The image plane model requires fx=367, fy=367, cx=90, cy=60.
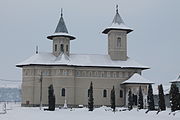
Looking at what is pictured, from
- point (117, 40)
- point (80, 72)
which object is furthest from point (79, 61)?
point (117, 40)

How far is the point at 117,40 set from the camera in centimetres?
6056

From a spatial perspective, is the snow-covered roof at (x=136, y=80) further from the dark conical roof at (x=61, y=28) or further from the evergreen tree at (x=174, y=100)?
the evergreen tree at (x=174, y=100)

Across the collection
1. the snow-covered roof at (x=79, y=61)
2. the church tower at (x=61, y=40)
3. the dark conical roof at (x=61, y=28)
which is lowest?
the snow-covered roof at (x=79, y=61)

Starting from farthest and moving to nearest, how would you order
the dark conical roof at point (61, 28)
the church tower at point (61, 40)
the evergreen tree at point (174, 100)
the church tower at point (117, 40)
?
the church tower at point (117, 40) < the dark conical roof at point (61, 28) < the church tower at point (61, 40) < the evergreen tree at point (174, 100)

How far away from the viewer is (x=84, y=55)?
60344mm

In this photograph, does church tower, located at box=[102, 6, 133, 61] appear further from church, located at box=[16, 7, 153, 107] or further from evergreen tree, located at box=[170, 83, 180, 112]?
evergreen tree, located at box=[170, 83, 180, 112]

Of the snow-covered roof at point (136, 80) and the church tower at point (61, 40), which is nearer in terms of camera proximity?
the snow-covered roof at point (136, 80)

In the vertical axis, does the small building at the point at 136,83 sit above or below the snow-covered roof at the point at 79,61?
below

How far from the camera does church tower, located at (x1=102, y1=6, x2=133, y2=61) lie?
59969mm

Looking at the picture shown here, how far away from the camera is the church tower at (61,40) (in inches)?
2293

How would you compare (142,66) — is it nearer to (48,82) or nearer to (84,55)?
(84,55)

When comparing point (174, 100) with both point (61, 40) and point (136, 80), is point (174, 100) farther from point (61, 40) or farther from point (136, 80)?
point (61, 40)

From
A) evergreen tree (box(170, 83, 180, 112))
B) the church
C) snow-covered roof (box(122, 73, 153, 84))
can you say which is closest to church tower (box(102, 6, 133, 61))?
the church

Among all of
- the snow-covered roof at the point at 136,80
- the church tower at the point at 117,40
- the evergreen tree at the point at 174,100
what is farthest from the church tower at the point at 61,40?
the evergreen tree at the point at 174,100
